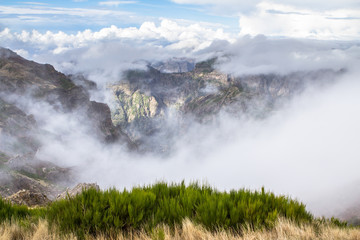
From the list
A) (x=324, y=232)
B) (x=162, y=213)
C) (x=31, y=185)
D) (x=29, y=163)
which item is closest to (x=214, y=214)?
(x=162, y=213)

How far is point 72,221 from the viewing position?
6.11 metres

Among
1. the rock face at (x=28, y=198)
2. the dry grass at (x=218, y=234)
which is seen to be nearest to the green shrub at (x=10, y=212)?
the dry grass at (x=218, y=234)

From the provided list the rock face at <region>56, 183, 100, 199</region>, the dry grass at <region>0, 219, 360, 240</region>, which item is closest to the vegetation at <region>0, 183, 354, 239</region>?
the dry grass at <region>0, 219, 360, 240</region>

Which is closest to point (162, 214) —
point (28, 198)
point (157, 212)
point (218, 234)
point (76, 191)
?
point (157, 212)

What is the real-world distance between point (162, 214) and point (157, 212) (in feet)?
0.40

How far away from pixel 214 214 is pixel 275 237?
1303mm

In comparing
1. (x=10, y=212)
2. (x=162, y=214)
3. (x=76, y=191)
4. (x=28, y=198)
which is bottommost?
(x=76, y=191)

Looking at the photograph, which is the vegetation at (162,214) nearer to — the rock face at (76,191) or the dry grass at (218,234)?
the dry grass at (218,234)

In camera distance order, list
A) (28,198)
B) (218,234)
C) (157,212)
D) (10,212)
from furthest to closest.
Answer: (28,198) → (10,212) → (157,212) → (218,234)

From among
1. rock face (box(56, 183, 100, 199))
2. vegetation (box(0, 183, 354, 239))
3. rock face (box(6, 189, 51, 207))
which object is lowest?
rock face (box(6, 189, 51, 207))

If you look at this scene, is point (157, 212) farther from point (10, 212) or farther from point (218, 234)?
point (10, 212)

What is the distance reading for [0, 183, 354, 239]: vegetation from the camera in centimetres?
595

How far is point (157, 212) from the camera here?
20.7 feet

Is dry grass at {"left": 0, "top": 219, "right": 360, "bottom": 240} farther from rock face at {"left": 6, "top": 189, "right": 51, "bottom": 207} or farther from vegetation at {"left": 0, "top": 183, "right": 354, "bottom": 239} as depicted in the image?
rock face at {"left": 6, "top": 189, "right": 51, "bottom": 207}
